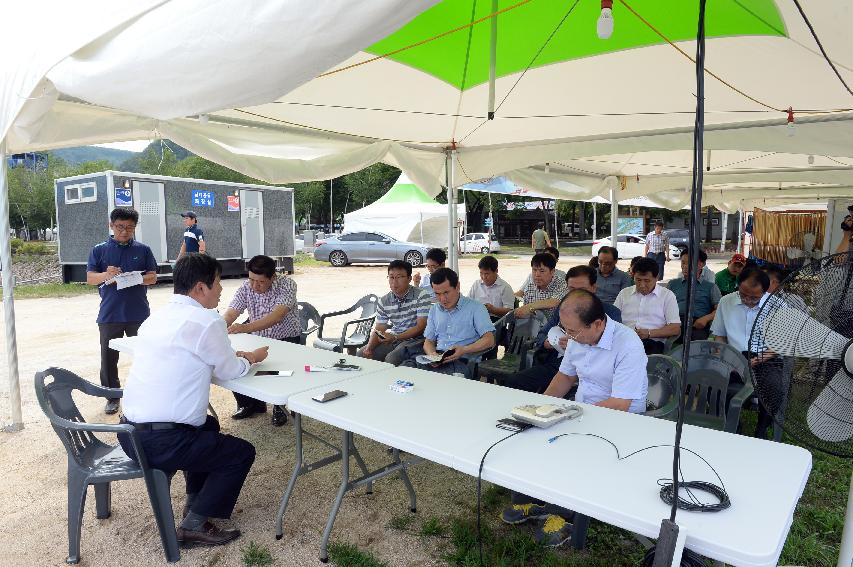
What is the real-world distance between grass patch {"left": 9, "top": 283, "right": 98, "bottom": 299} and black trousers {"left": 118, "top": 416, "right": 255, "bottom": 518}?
1113 centimetres

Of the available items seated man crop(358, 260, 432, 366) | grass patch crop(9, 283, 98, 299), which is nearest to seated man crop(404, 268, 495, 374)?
seated man crop(358, 260, 432, 366)

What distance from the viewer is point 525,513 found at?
286 cm

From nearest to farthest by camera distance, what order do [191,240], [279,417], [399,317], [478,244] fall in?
[279,417] → [399,317] → [191,240] → [478,244]

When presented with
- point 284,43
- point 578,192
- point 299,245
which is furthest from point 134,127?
A: point 299,245

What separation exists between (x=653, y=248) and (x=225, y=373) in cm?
1115

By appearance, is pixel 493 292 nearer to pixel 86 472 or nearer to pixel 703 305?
pixel 703 305

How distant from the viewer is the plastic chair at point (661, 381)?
3119 millimetres

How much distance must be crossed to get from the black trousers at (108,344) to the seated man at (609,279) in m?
4.65

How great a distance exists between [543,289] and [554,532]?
301 cm

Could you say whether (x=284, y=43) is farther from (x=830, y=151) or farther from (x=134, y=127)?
(x=830, y=151)

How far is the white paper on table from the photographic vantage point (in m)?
4.43

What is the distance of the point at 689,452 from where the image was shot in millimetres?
1908

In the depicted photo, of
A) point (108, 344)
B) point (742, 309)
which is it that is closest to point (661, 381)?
point (742, 309)

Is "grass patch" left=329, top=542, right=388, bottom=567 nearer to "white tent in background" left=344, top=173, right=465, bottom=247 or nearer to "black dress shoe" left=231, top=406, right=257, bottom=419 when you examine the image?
"black dress shoe" left=231, top=406, right=257, bottom=419
